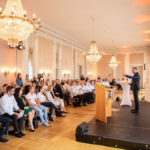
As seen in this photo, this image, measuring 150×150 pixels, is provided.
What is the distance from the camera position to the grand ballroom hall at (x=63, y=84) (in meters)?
3.43

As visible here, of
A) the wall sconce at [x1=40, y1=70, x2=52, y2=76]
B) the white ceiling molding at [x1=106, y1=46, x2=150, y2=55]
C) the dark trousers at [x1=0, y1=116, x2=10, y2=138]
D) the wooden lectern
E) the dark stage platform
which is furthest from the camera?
the white ceiling molding at [x1=106, y1=46, x2=150, y2=55]

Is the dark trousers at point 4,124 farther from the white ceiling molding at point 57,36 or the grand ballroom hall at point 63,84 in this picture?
the white ceiling molding at point 57,36

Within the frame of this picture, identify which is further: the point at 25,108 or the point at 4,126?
the point at 25,108

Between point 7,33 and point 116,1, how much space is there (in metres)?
4.39

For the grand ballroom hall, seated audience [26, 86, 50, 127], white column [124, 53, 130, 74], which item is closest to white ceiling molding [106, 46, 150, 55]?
white column [124, 53, 130, 74]

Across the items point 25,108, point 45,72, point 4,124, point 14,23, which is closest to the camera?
point 4,124

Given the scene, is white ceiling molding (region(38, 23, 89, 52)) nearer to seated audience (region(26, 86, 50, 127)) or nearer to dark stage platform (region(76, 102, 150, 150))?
seated audience (region(26, 86, 50, 127))

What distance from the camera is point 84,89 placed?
8.07 meters

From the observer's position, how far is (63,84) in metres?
8.37

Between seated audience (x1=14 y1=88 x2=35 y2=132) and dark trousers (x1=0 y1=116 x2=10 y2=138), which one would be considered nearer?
dark trousers (x1=0 y1=116 x2=10 y2=138)

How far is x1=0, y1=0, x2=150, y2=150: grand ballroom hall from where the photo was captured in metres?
3.43

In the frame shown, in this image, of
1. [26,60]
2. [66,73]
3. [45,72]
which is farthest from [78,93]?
[66,73]

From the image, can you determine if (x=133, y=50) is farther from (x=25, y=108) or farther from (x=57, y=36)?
(x=25, y=108)

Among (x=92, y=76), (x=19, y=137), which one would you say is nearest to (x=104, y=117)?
(x=19, y=137)
